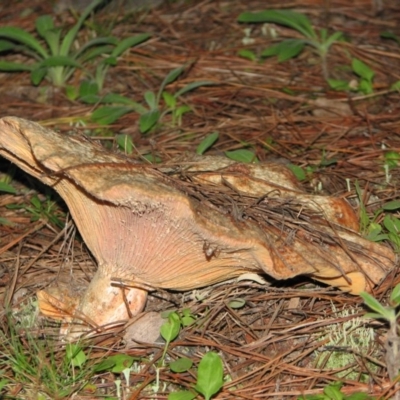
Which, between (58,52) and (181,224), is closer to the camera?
(181,224)

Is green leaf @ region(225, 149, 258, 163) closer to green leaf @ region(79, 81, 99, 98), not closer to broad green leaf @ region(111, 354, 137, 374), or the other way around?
green leaf @ region(79, 81, 99, 98)

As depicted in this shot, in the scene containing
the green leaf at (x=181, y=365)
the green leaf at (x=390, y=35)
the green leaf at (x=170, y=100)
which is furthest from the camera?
the green leaf at (x=390, y=35)

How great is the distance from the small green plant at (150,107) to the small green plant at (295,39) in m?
0.63

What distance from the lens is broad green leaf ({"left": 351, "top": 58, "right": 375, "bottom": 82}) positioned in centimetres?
476

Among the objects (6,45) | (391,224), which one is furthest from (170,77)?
(391,224)

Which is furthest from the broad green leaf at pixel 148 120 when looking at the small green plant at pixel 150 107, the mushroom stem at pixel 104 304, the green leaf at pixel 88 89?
the mushroom stem at pixel 104 304

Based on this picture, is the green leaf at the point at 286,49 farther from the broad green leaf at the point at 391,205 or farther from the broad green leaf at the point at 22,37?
the broad green leaf at the point at 391,205

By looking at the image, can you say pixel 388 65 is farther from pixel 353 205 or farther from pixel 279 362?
pixel 279 362

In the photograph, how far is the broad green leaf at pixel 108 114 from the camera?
4.41m

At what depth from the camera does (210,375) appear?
8.81ft

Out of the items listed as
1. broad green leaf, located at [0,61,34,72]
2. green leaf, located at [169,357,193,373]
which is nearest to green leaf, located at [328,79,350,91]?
broad green leaf, located at [0,61,34,72]

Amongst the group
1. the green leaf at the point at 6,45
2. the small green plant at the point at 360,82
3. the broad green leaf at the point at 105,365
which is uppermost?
the green leaf at the point at 6,45

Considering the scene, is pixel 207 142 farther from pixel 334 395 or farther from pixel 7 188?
pixel 334 395

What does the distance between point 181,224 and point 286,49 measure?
2.61m
